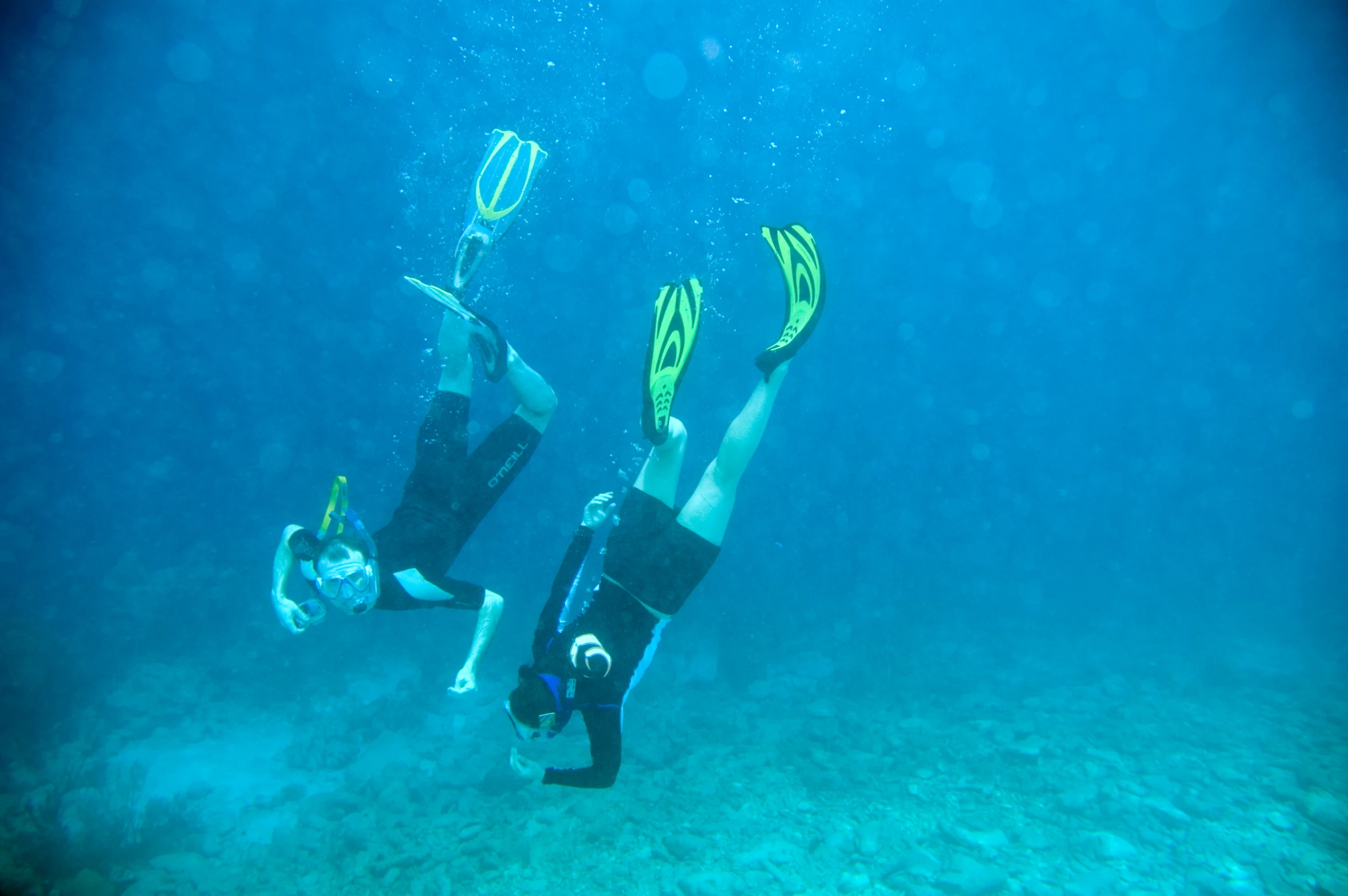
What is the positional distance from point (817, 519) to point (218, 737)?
58.7 ft

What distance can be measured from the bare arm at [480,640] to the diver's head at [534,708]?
575mm

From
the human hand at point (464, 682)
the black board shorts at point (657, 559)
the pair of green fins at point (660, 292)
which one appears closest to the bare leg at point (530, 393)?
the pair of green fins at point (660, 292)

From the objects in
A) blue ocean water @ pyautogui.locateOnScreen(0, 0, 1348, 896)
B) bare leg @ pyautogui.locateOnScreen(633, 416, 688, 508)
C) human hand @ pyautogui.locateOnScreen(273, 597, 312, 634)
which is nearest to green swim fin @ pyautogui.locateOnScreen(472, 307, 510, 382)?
bare leg @ pyautogui.locateOnScreen(633, 416, 688, 508)

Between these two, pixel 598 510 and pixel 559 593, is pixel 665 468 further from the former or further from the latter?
pixel 559 593

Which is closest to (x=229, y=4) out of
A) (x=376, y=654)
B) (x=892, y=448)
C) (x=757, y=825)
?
(x=376, y=654)

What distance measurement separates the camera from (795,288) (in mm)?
4781

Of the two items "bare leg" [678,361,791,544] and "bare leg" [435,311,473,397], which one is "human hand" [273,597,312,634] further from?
"bare leg" [678,361,791,544]

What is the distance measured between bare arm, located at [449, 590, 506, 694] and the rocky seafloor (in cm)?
349

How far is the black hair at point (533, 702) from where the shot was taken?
309 cm

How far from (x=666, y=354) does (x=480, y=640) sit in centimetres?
255

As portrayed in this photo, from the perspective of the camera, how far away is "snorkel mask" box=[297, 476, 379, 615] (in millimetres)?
3799

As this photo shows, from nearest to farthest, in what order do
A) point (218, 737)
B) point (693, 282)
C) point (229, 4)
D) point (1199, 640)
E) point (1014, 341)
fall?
point (693, 282) → point (218, 737) → point (229, 4) → point (1199, 640) → point (1014, 341)

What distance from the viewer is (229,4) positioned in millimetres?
15391

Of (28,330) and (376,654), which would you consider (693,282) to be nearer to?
(376,654)
